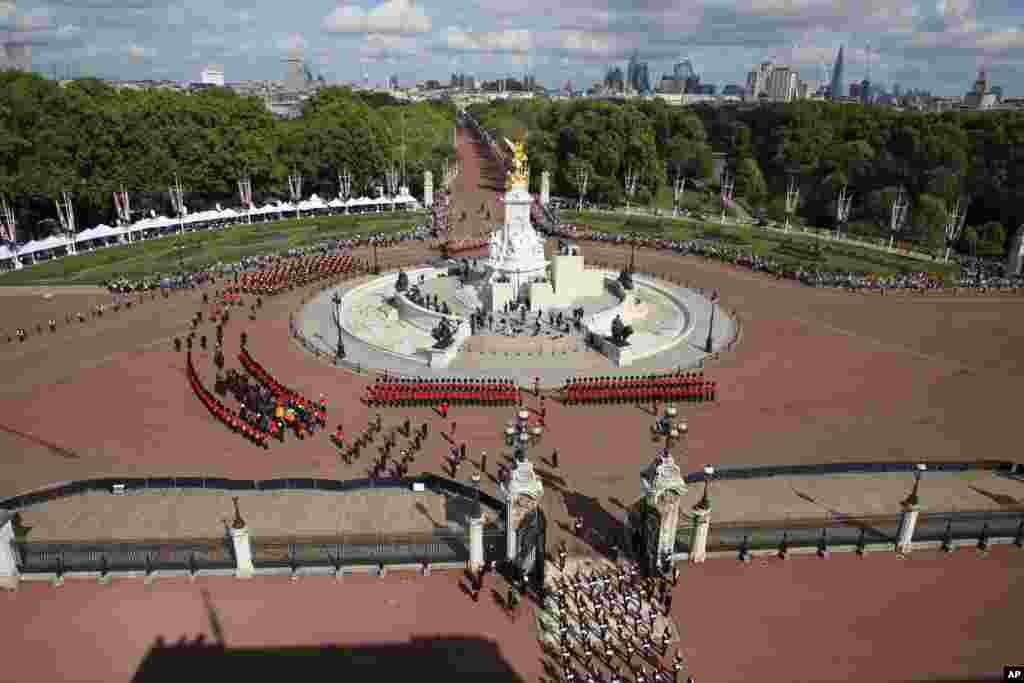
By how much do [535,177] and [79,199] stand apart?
51.4 m

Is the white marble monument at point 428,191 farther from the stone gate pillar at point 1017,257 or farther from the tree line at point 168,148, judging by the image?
the stone gate pillar at point 1017,257

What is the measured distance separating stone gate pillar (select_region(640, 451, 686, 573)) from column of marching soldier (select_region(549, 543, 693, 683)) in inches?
25.4

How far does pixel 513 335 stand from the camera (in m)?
36.8

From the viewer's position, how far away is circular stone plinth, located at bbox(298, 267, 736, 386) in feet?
111

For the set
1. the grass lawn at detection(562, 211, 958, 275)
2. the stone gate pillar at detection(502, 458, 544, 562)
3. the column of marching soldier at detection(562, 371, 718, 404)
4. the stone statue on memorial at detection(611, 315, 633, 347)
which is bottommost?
the column of marching soldier at detection(562, 371, 718, 404)

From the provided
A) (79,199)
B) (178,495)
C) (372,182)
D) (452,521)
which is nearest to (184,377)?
(178,495)

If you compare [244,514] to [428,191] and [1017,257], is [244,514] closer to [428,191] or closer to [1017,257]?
[1017,257]

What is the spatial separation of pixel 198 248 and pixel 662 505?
171ft

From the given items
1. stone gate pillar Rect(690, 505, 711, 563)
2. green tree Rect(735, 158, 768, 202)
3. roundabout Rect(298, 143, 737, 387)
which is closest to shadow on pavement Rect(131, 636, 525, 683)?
stone gate pillar Rect(690, 505, 711, 563)

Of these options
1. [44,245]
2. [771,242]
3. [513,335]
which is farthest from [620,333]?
[44,245]

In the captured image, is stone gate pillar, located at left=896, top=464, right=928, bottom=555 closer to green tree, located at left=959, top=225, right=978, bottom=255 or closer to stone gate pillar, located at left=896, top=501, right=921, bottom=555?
stone gate pillar, located at left=896, top=501, right=921, bottom=555

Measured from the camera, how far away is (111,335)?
3794 centimetres

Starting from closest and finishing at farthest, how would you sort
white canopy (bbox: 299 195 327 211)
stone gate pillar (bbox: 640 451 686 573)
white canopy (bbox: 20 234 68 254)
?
stone gate pillar (bbox: 640 451 686 573)
white canopy (bbox: 20 234 68 254)
white canopy (bbox: 299 195 327 211)

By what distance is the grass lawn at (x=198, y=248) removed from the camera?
49.7m
